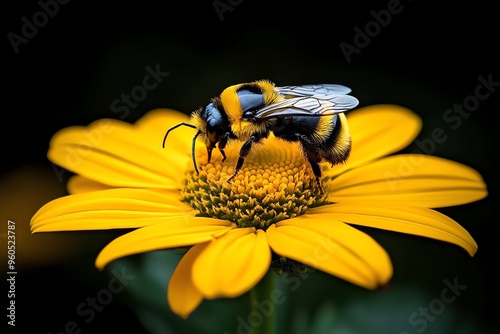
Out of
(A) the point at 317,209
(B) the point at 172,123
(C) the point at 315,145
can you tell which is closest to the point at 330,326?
(A) the point at 317,209

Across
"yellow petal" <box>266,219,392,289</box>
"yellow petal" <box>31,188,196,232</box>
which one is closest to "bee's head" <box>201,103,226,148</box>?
"yellow petal" <box>31,188,196,232</box>

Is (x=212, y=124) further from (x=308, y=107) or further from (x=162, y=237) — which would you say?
(x=162, y=237)

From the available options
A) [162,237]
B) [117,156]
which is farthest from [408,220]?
[117,156]

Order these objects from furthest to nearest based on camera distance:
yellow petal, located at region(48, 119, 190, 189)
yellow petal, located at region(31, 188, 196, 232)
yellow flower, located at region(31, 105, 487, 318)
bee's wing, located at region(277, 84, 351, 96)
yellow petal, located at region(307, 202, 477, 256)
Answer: yellow petal, located at region(48, 119, 190, 189) → bee's wing, located at region(277, 84, 351, 96) → yellow petal, located at region(31, 188, 196, 232) → yellow petal, located at region(307, 202, 477, 256) → yellow flower, located at region(31, 105, 487, 318)

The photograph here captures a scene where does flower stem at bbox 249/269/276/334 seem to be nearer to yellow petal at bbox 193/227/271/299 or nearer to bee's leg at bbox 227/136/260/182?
yellow petal at bbox 193/227/271/299

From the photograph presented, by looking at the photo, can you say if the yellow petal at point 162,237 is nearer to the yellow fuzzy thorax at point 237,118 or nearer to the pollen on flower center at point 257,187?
the pollen on flower center at point 257,187

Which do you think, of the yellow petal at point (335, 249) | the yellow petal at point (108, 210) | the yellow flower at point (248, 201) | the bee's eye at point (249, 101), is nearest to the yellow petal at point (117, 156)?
the yellow flower at point (248, 201)
